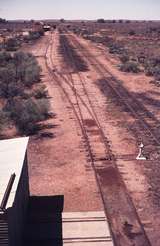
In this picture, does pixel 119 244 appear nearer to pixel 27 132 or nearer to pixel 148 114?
pixel 27 132

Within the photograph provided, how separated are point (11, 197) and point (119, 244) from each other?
10.7 feet

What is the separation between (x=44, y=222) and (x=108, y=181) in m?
3.55

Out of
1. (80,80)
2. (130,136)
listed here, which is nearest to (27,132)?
(130,136)

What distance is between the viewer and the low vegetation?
19875 mm

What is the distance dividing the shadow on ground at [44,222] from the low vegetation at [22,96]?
716 centimetres

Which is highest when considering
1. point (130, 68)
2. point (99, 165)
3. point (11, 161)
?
point (11, 161)

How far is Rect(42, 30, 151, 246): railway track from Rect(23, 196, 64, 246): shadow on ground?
1376 mm

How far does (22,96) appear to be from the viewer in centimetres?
2614

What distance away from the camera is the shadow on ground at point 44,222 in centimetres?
995

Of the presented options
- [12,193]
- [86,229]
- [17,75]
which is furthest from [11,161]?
[17,75]

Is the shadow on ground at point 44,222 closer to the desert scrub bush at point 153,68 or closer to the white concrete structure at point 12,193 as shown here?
the white concrete structure at point 12,193

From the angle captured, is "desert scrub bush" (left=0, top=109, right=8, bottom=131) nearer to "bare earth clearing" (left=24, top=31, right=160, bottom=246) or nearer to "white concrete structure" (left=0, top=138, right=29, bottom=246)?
"bare earth clearing" (left=24, top=31, right=160, bottom=246)

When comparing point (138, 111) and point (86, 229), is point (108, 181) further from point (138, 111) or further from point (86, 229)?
point (138, 111)

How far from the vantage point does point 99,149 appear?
16.8m
